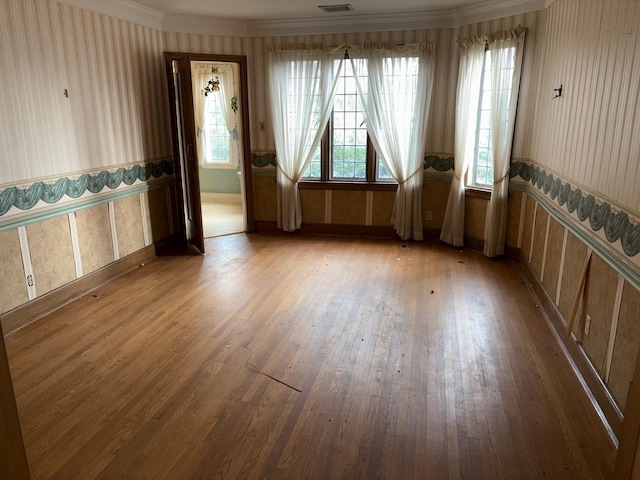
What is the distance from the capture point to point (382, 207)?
237 inches

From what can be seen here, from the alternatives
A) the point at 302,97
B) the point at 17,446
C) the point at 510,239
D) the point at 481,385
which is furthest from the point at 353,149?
the point at 17,446

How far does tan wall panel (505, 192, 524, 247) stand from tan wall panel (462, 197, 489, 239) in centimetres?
29

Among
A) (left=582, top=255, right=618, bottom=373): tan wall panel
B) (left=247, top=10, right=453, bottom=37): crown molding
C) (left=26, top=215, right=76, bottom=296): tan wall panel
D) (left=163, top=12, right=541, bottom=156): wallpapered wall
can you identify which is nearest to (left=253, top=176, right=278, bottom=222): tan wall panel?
(left=163, top=12, right=541, bottom=156): wallpapered wall

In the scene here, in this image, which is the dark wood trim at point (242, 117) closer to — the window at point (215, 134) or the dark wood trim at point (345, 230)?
the dark wood trim at point (345, 230)

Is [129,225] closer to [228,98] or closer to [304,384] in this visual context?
[304,384]

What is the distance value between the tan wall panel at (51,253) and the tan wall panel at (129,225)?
70 cm

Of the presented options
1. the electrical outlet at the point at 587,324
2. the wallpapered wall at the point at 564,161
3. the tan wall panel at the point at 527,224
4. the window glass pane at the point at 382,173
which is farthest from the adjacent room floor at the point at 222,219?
the electrical outlet at the point at 587,324

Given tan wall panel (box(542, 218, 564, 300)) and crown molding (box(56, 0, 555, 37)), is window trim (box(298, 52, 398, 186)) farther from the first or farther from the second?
tan wall panel (box(542, 218, 564, 300))

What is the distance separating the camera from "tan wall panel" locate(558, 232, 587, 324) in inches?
119

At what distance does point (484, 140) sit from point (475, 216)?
87 cm

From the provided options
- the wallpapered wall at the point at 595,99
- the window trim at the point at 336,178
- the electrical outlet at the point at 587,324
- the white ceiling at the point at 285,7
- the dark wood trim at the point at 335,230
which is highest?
the white ceiling at the point at 285,7

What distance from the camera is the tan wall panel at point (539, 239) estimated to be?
4047 millimetres

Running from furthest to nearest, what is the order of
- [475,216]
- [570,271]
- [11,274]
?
1. [475,216]
2. [11,274]
3. [570,271]

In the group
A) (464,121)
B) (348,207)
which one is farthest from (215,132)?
(464,121)
